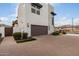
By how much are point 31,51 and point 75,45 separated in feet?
4.44

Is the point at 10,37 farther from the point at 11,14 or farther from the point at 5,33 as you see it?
the point at 11,14

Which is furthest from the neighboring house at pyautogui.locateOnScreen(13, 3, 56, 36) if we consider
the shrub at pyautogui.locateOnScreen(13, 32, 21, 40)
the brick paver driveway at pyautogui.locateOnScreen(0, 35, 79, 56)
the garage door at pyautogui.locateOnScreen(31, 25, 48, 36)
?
the brick paver driveway at pyautogui.locateOnScreen(0, 35, 79, 56)

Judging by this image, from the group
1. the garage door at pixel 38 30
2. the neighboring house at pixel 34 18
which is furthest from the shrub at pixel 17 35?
the garage door at pixel 38 30

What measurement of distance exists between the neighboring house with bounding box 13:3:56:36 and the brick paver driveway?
1.22 ft

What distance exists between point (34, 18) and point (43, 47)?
3.44 ft

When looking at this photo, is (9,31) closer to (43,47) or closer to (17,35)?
(17,35)

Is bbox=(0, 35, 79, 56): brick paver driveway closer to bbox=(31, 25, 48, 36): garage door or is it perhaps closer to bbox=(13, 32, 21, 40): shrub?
bbox=(13, 32, 21, 40): shrub

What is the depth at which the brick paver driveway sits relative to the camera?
5.31m

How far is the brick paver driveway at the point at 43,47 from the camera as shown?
531 cm

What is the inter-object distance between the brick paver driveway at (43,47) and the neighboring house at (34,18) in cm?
37

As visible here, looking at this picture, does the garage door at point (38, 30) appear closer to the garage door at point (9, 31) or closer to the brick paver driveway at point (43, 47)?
the brick paver driveway at point (43, 47)

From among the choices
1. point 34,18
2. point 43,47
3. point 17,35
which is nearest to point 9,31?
point 17,35

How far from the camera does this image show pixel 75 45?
5.58 metres

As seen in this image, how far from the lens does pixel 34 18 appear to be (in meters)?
5.98
